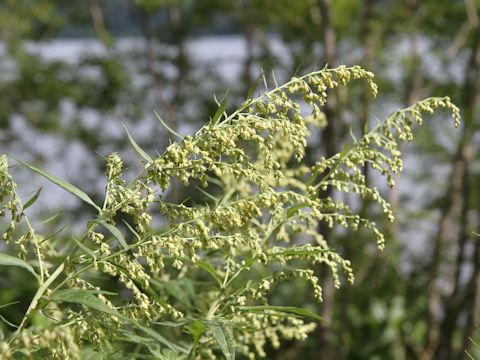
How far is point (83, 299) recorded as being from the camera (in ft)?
2.78

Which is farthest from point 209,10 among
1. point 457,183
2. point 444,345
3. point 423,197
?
point 444,345

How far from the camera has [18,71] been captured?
7.26m

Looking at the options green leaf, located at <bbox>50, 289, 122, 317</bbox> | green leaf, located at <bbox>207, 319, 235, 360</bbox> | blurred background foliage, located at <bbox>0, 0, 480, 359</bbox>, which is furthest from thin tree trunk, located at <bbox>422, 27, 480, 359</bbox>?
green leaf, located at <bbox>50, 289, 122, 317</bbox>

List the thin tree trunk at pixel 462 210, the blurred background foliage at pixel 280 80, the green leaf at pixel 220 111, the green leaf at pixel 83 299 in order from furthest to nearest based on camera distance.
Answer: the blurred background foliage at pixel 280 80, the thin tree trunk at pixel 462 210, the green leaf at pixel 220 111, the green leaf at pixel 83 299

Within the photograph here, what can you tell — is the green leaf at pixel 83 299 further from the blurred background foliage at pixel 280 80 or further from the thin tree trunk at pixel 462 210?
the blurred background foliage at pixel 280 80

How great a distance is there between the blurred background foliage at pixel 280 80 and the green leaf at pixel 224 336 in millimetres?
3877

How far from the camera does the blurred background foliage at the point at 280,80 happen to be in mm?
5492

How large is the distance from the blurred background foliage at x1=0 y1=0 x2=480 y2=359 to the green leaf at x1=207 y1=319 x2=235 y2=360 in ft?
12.7

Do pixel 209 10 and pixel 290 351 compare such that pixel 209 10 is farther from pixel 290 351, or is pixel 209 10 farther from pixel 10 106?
pixel 290 351

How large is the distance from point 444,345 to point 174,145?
12.1ft

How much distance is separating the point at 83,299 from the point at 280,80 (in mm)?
5812

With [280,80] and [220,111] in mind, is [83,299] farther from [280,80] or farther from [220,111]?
[280,80]

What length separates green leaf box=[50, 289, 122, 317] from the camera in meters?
0.83

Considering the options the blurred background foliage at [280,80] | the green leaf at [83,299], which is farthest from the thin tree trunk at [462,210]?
the green leaf at [83,299]
